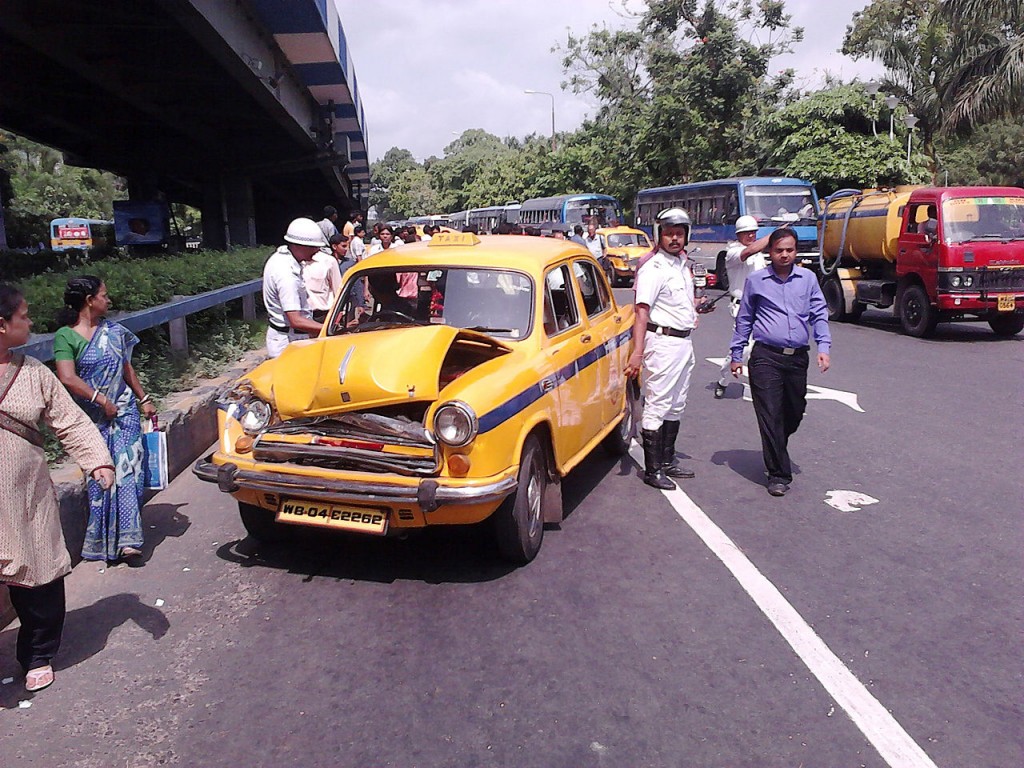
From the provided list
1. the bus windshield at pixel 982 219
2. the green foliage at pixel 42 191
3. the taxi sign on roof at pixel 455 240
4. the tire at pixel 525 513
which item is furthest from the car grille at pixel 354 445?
the green foliage at pixel 42 191

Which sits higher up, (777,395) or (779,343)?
(779,343)

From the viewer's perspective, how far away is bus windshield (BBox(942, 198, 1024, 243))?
42.9 feet

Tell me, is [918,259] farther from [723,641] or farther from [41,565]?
[41,565]

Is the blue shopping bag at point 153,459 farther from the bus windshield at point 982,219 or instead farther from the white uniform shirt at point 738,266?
the bus windshield at point 982,219

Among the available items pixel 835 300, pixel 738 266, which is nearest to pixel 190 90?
pixel 738 266

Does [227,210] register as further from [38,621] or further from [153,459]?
[38,621]

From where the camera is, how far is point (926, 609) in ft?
14.1

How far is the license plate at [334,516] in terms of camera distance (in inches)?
176

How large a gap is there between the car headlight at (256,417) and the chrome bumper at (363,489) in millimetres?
254

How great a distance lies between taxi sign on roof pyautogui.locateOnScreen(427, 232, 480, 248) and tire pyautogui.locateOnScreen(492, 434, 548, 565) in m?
1.60

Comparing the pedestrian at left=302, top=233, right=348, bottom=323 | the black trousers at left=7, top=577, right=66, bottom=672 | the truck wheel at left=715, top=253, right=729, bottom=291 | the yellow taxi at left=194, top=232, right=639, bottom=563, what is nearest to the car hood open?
the yellow taxi at left=194, top=232, right=639, bottom=563

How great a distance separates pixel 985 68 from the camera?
2602cm

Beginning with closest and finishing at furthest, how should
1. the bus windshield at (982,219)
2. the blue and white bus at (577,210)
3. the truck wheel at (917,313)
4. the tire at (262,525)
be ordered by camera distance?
the tire at (262,525), the bus windshield at (982,219), the truck wheel at (917,313), the blue and white bus at (577,210)

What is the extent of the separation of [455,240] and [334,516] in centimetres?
222
